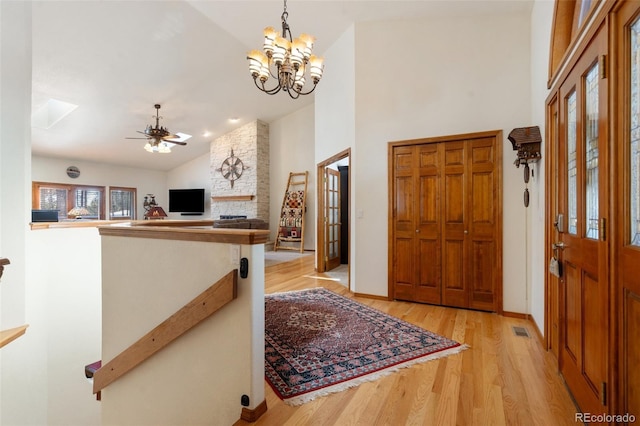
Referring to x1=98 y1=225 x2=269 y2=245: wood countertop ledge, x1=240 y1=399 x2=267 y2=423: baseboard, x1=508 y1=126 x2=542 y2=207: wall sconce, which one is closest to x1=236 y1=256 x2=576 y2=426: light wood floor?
x1=240 y1=399 x2=267 y2=423: baseboard

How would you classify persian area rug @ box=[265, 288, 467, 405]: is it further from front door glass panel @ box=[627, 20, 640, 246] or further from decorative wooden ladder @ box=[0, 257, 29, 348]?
decorative wooden ladder @ box=[0, 257, 29, 348]

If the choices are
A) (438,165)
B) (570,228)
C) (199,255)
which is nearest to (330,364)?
(199,255)

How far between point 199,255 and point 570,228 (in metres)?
2.47

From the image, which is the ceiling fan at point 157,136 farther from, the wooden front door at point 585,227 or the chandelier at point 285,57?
the wooden front door at point 585,227

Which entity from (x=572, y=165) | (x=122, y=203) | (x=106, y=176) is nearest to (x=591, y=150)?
(x=572, y=165)

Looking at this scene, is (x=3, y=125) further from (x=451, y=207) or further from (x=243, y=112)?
(x=243, y=112)

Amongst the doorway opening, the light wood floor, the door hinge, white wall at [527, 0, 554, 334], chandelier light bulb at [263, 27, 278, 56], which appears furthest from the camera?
the doorway opening

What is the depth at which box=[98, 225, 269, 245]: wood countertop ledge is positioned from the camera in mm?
1732

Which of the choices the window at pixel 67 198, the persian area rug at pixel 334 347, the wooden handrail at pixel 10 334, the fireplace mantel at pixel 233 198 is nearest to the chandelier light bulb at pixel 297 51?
the persian area rug at pixel 334 347

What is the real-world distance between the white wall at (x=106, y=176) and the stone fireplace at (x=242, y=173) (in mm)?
2699

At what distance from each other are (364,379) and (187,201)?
9.26 m

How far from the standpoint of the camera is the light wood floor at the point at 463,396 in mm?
1607

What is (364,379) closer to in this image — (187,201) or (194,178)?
(187,201)

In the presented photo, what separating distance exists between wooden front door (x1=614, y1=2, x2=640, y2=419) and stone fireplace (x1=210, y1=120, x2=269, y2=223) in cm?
777
